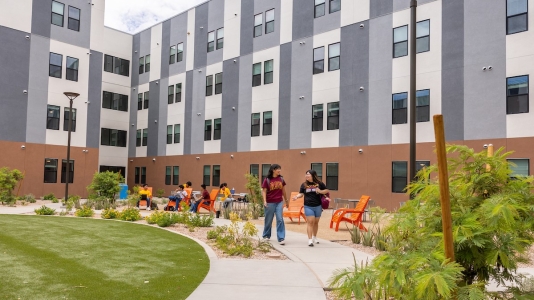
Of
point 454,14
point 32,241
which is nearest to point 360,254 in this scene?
point 32,241

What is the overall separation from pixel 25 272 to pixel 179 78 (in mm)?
32760

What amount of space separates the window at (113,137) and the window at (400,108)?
27.1 m

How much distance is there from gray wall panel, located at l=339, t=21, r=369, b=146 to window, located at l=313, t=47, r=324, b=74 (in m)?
1.50

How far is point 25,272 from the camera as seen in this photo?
23.7 ft

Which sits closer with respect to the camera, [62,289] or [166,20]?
[62,289]

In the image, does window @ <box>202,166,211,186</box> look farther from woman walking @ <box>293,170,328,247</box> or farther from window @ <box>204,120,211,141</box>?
woman walking @ <box>293,170,328,247</box>

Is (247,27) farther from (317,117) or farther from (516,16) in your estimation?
(516,16)

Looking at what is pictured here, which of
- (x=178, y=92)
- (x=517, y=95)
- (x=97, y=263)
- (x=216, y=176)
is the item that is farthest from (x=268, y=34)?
(x=97, y=263)

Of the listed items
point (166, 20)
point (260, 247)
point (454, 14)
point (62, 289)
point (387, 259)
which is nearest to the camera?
point (387, 259)

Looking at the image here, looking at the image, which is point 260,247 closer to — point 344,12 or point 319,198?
point 319,198

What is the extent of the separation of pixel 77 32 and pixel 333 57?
66.5 feet

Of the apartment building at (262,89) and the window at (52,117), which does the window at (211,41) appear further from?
the window at (52,117)

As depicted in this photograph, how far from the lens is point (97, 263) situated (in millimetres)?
8078

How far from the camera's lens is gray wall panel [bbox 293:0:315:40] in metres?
29.2
